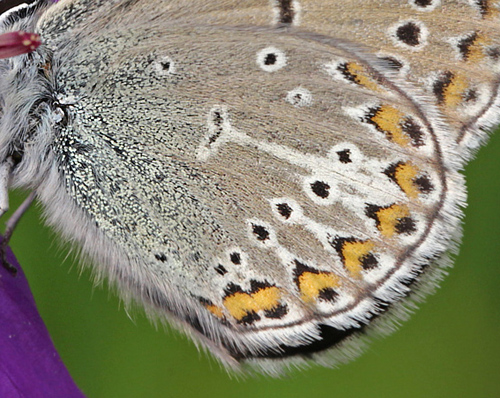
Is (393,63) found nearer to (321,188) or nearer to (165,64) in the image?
(321,188)

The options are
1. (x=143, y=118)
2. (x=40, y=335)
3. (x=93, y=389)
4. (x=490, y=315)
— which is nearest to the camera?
(x=40, y=335)

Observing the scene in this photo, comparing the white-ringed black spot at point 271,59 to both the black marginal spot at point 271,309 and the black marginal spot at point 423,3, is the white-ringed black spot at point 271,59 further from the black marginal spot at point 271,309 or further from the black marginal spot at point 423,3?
the black marginal spot at point 271,309

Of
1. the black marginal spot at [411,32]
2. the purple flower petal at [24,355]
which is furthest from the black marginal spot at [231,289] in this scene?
the black marginal spot at [411,32]

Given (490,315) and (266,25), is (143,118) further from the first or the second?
(490,315)

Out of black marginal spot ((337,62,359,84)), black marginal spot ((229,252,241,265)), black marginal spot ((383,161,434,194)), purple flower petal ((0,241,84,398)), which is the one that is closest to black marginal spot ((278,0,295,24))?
black marginal spot ((337,62,359,84))

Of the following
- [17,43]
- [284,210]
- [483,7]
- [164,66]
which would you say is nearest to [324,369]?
[284,210]

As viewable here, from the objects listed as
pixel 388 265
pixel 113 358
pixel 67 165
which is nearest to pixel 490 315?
pixel 388 265
